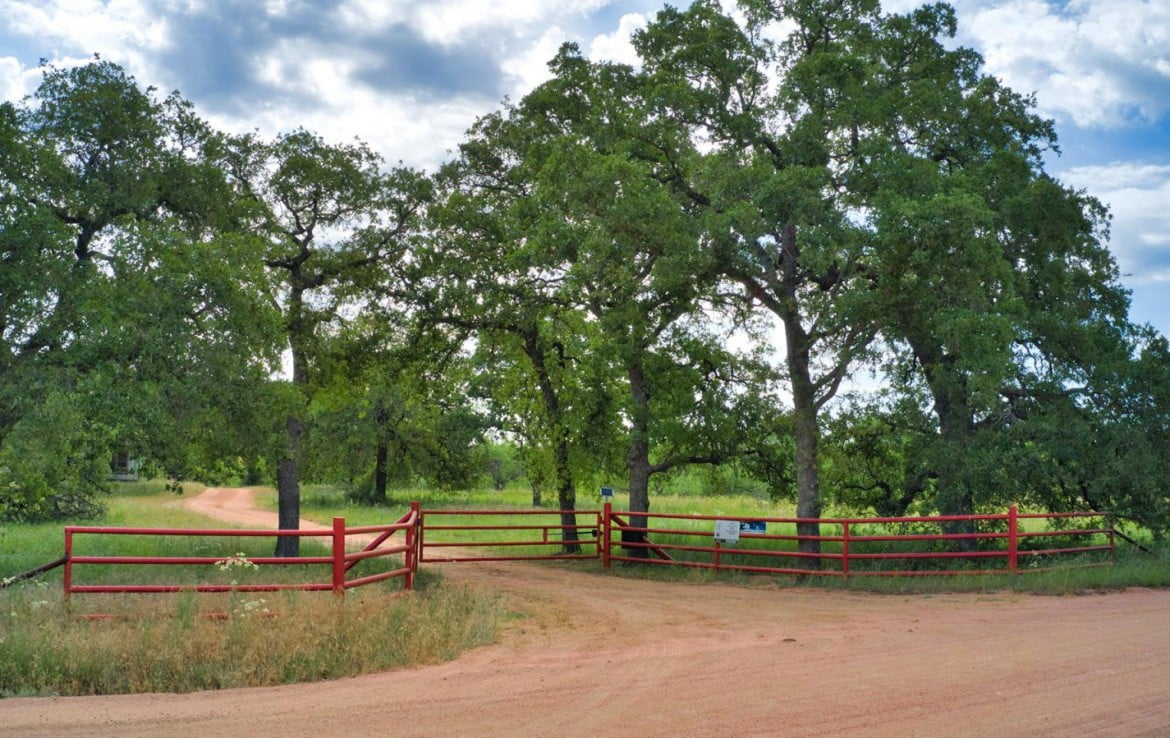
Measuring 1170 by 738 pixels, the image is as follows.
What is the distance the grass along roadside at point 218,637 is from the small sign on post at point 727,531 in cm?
632

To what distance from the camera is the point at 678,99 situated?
19141 mm

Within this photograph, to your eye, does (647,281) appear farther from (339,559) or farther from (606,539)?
(339,559)

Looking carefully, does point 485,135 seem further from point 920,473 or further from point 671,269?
point 920,473

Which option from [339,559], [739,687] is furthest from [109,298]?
[739,687]

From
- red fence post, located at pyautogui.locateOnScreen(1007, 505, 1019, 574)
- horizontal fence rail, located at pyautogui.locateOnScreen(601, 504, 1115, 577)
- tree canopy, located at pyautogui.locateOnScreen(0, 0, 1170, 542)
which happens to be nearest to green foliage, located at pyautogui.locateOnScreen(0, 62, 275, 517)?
tree canopy, located at pyautogui.locateOnScreen(0, 0, 1170, 542)

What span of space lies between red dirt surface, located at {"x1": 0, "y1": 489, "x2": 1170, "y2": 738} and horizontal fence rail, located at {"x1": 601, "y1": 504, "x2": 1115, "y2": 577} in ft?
10.4

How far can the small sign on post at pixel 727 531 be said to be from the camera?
1759cm

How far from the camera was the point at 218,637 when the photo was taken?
8828 mm

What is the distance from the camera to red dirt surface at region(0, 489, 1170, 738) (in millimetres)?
6957

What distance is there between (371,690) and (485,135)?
64.0ft

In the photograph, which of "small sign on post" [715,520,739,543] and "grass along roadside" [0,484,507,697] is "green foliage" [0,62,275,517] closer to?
"grass along roadside" [0,484,507,697]

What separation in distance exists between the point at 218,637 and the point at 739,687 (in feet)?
16.0

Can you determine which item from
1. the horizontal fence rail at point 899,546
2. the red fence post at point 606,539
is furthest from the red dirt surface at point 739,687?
the red fence post at point 606,539

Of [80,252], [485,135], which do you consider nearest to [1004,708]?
[80,252]
